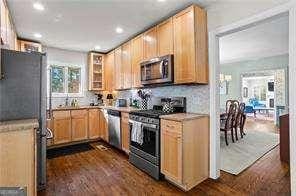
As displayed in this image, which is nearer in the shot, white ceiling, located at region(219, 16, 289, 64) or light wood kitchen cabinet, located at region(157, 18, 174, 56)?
light wood kitchen cabinet, located at region(157, 18, 174, 56)

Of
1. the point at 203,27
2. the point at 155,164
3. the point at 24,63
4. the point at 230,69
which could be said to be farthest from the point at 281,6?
the point at 230,69

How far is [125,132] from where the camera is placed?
378cm

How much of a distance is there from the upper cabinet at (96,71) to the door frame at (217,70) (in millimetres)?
3675

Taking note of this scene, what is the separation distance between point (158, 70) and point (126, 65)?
1.40 m

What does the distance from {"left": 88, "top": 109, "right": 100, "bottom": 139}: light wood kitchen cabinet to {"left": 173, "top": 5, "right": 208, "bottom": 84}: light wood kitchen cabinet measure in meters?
2.94

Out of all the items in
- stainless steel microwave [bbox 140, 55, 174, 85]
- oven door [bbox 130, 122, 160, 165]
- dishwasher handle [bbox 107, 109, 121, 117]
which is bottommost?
oven door [bbox 130, 122, 160, 165]

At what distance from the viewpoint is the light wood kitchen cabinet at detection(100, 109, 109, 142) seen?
4.70 m

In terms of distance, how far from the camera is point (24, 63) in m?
2.39

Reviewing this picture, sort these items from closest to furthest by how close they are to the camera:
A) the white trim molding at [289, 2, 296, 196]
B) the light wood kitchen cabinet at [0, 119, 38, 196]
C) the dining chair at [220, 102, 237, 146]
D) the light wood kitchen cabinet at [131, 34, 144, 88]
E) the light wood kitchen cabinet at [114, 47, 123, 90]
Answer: the light wood kitchen cabinet at [0, 119, 38, 196] < the white trim molding at [289, 2, 296, 196] < the light wood kitchen cabinet at [131, 34, 144, 88] < the dining chair at [220, 102, 237, 146] < the light wood kitchen cabinet at [114, 47, 123, 90]

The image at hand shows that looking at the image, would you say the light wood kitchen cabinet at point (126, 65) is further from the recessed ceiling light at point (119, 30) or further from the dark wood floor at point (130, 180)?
the dark wood floor at point (130, 180)

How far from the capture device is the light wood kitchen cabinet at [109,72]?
515 centimetres

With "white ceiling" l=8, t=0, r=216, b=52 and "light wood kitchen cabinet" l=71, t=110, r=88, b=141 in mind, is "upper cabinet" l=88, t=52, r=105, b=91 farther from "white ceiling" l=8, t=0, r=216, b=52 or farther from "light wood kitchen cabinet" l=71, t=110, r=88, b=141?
"white ceiling" l=8, t=0, r=216, b=52

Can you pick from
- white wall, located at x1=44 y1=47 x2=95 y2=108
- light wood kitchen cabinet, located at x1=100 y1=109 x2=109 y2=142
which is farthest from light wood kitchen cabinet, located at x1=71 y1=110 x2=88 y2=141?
white wall, located at x1=44 y1=47 x2=95 y2=108

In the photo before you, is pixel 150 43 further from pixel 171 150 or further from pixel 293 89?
pixel 293 89
